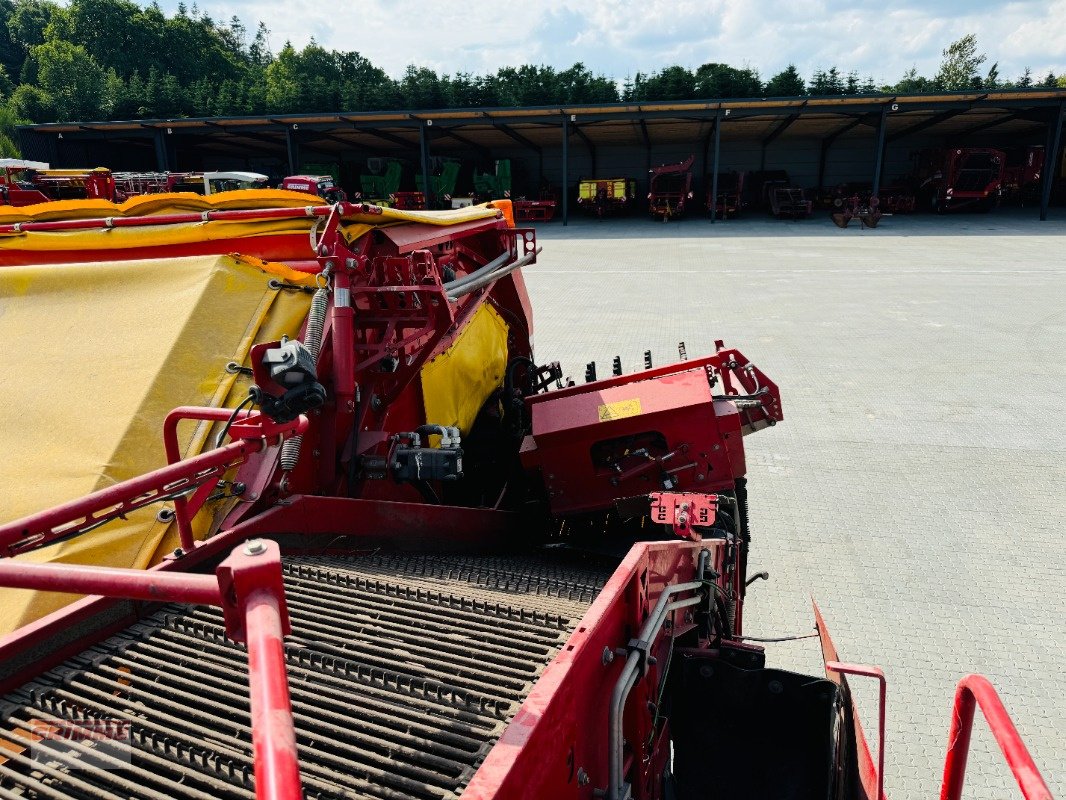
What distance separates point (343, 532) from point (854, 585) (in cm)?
385

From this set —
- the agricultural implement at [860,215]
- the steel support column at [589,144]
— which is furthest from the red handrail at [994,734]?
the steel support column at [589,144]

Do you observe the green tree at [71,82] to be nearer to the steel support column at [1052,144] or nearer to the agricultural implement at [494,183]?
the agricultural implement at [494,183]

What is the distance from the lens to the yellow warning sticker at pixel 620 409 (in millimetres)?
4590

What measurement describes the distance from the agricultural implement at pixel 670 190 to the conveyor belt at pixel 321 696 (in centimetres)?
2922

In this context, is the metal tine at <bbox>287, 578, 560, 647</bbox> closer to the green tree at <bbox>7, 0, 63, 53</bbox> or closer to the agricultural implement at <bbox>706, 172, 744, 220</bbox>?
the agricultural implement at <bbox>706, 172, 744, 220</bbox>

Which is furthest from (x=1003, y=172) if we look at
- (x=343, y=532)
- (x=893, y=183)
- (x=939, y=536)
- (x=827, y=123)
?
(x=343, y=532)

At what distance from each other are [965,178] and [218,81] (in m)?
66.8

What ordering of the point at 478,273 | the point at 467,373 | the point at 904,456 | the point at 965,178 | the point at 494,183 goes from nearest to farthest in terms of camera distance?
the point at 478,273
the point at 467,373
the point at 904,456
the point at 965,178
the point at 494,183

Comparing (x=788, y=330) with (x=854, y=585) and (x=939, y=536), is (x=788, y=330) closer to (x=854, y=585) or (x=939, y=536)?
(x=939, y=536)

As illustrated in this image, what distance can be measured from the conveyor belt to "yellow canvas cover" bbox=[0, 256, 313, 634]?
499 mm

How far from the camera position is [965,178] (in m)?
28.5

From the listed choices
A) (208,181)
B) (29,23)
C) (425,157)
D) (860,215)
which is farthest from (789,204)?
(29,23)

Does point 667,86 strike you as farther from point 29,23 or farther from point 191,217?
point 29,23

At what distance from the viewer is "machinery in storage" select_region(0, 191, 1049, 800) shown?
1797mm
